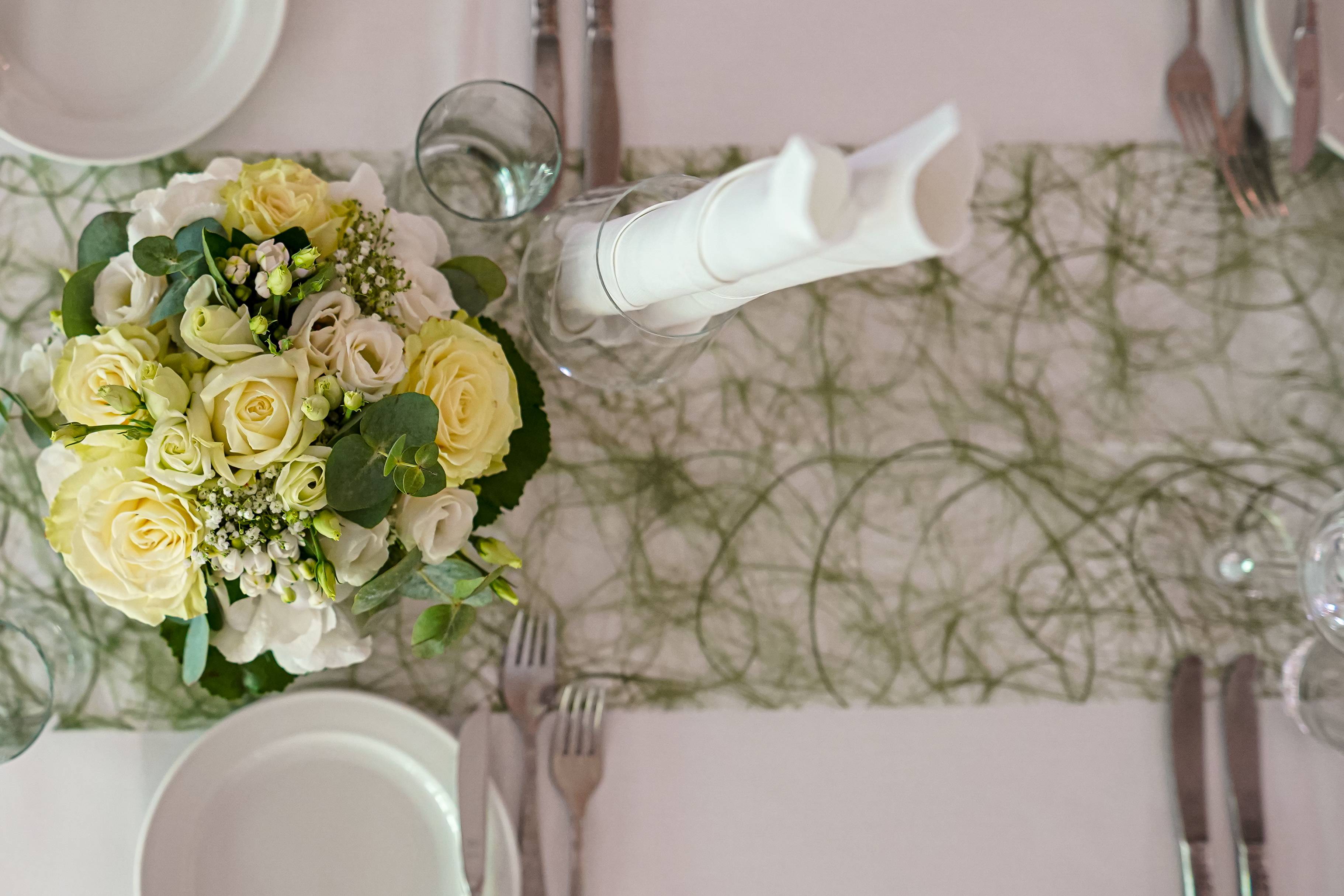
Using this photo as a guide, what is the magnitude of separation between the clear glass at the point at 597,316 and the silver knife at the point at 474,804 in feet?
1.18

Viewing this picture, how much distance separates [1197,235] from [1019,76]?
256mm

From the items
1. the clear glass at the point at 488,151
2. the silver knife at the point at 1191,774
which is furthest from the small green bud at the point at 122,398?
the silver knife at the point at 1191,774

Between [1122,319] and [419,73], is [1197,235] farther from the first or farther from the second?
[419,73]

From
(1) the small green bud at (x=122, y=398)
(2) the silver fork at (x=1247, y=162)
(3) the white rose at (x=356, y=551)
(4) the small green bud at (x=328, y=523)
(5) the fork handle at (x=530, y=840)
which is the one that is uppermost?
(2) the silver fork at (x=1247, y=162)

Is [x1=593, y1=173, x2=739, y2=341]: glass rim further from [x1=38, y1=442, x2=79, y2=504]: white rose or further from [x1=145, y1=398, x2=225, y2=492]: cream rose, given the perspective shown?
[x1=38, y1=442, x2=79, y2=504]: white rose

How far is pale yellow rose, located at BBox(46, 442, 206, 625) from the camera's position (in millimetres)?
545

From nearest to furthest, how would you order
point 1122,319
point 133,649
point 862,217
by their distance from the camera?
1. point 862,217
2. point 133,649
3. point 1122,319

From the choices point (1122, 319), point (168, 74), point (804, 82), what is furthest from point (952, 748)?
point (168, 74)

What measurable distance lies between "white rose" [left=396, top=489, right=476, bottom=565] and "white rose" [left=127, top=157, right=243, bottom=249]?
250mm

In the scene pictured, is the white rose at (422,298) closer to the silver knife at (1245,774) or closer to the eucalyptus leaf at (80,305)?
the eucalyptus leaf at (80,305)

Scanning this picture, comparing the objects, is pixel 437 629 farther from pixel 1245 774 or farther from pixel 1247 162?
pixel 1247 162

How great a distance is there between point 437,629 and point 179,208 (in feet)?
1.15

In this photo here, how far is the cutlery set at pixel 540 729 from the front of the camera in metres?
0.83

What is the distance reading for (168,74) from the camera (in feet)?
2.75
